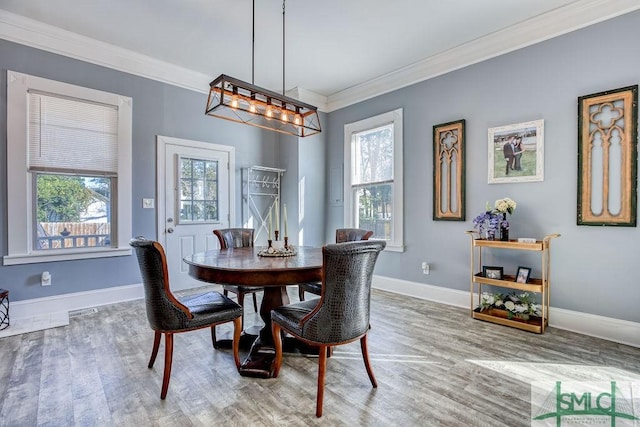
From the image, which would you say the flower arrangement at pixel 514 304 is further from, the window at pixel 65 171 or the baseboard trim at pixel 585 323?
the window at pixel 65 171

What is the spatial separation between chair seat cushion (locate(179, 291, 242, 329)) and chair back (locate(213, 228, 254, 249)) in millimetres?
1023

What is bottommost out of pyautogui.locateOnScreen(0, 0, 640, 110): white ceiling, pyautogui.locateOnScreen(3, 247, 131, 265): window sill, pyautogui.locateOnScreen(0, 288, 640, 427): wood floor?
pyautogui.locateOnScreen(0, 288, 640, 427): wood floor

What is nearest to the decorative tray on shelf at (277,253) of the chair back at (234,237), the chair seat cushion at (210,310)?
the chair seat cushion at (210,310)

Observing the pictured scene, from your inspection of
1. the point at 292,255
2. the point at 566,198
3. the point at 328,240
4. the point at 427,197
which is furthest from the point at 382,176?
the point at 292,255

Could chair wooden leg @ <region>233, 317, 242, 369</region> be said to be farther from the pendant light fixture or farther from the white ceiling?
the white ceiling

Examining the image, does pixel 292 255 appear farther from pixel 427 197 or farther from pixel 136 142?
pixel 136 142

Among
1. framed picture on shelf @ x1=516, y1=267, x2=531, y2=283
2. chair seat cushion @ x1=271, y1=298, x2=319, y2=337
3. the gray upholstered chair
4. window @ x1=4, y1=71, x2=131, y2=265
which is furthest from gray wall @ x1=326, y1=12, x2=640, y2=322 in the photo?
window @ x1=4, y1=71, x2=131, y2=265

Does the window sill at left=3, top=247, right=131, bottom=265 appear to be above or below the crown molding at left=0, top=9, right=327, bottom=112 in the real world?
below

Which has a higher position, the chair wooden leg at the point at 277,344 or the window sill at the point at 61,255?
the window sill at the point at 61,255

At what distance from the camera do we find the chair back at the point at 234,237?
3.21m

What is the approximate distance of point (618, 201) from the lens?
2627 millimetres

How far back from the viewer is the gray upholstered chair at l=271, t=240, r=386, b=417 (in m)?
1.63

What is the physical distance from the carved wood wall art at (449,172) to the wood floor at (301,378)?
4.34 ft

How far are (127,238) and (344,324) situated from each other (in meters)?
3.17
